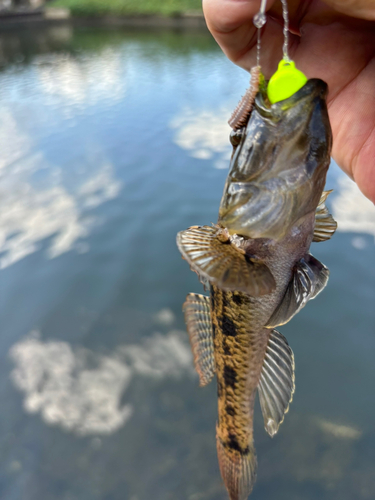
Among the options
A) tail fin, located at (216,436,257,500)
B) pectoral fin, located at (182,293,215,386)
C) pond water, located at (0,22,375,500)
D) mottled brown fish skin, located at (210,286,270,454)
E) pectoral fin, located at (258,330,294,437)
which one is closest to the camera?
mottled brown fish skin, located at (210,286,270,454)

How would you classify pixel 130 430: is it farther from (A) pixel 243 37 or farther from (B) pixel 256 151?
(A) pixel 243 37

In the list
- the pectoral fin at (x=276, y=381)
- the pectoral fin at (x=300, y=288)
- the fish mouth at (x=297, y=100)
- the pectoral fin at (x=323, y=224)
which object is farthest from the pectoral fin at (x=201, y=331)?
the fish mouth at (x=297, y=100)

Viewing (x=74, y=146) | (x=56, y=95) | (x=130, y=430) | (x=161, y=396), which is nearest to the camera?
(x=130, y=430)

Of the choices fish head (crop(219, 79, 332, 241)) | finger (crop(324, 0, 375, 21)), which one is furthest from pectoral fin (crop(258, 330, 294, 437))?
finger (crop(324, 0, 375, 21))

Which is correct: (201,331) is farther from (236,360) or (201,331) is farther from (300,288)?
(300,288)

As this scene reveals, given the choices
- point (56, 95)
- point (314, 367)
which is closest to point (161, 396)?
point (314, 367)

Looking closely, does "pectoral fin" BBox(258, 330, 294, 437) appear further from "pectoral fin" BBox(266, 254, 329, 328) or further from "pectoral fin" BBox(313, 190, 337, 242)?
"pectoral fin" BBox(313, 190, 337, 242)

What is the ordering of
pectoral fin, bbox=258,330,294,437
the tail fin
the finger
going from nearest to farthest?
Answer: 1. the finger
2. pectoral fin, bbox=258,330,294,437
3. the tail fin
